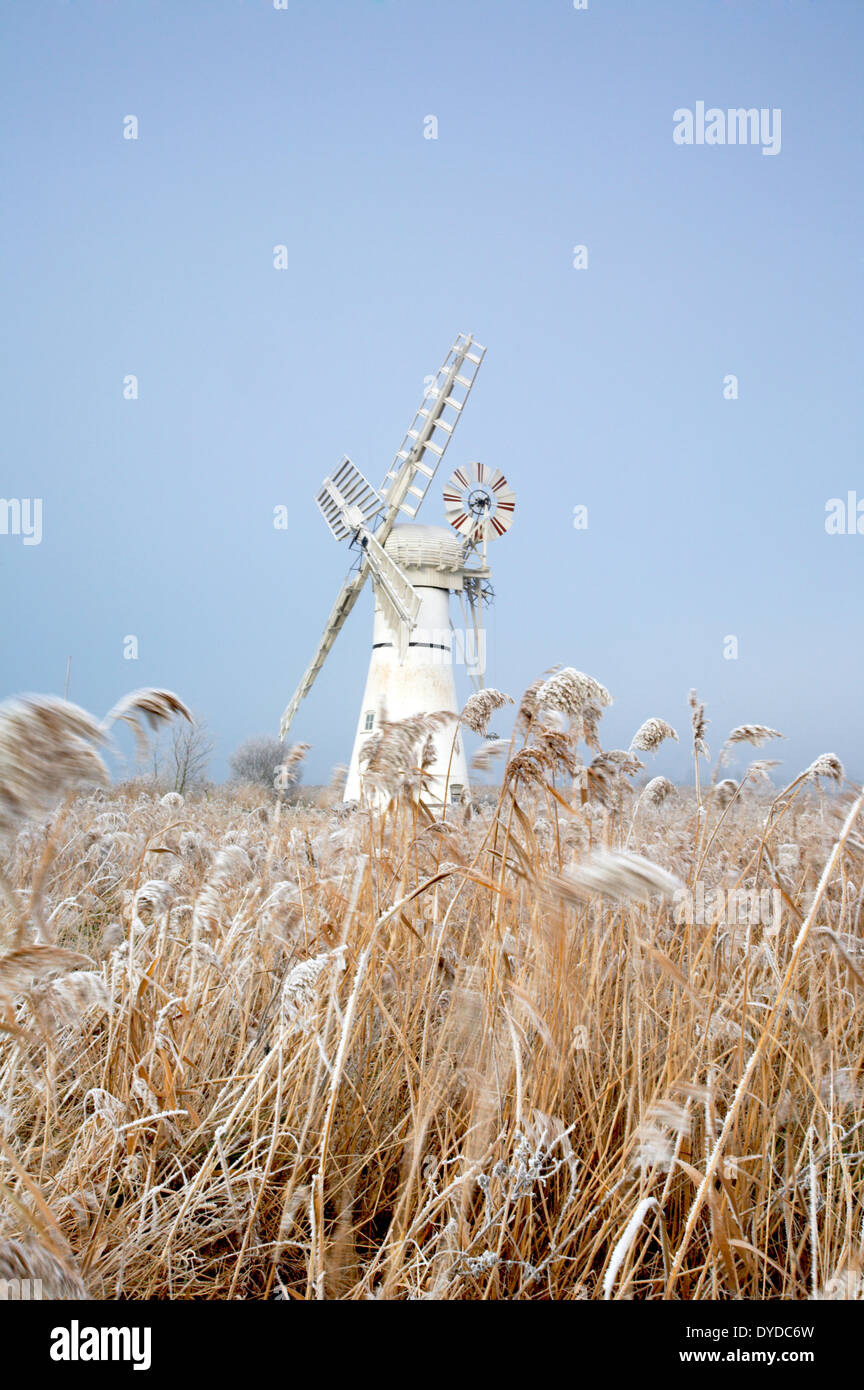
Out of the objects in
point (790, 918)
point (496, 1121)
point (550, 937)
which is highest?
point (550, 937)

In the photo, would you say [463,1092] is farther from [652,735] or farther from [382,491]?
[382,491]

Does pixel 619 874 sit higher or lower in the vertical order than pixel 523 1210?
higher

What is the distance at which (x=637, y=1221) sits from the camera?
1085 millimetres

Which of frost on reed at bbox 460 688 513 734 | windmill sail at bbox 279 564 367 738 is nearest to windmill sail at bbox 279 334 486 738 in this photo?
windmill sail at bbox 279 564 367 738

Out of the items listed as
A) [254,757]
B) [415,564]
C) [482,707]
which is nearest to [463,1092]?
[482,707]

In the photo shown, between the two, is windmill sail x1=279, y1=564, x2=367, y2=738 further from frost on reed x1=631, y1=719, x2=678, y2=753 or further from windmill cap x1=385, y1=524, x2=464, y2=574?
frost on reed x1=631, y1=719, x2=678, y2=753

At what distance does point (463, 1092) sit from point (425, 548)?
64.8ft

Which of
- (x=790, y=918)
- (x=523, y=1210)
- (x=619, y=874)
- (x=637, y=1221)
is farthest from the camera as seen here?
(x=790, y=918)

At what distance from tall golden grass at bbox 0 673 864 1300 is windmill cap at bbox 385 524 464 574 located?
61.3 ft

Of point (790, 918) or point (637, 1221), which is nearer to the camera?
point (637, 1221)

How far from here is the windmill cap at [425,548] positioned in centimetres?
2106

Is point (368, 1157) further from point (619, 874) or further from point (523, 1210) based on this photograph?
point (619, 874)

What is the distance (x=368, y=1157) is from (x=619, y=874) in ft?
4.02
